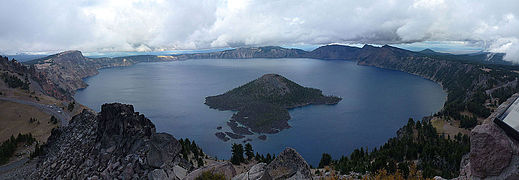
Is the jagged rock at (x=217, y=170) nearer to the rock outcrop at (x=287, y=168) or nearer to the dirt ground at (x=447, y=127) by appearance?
the rock outcrop at (x=287, y=168)

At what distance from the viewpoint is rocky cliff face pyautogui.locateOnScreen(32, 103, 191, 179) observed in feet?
96.6

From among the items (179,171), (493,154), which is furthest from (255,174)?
(493,154)

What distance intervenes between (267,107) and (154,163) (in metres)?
151

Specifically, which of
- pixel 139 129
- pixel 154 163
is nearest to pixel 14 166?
pixel 139 129

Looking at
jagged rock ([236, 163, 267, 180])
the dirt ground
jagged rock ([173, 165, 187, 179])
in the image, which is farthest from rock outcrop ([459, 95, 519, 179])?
the dirt ground

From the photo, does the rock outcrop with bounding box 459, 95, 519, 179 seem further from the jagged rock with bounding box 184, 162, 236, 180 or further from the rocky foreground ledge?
the jagged rock with bounding box 184, 162, 236, 180

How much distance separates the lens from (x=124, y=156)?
3106 cm

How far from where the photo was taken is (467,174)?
14.6 metres

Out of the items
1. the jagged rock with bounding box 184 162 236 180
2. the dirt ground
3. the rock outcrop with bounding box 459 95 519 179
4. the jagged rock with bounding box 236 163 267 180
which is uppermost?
the rock outcrop with bounding box 459 95 519 179

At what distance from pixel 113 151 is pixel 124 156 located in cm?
233

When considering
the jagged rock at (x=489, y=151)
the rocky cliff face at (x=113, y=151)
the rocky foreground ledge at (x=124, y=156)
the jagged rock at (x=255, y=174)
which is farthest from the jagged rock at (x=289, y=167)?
the jagged rock at (x=489, y=151)

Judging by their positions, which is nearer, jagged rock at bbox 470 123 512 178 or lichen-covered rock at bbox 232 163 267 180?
jagged rock at bbox 470 123 512 178

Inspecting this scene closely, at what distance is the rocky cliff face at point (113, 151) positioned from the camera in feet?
96.6

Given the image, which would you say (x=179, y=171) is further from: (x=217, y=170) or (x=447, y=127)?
(x=447, y=127)
